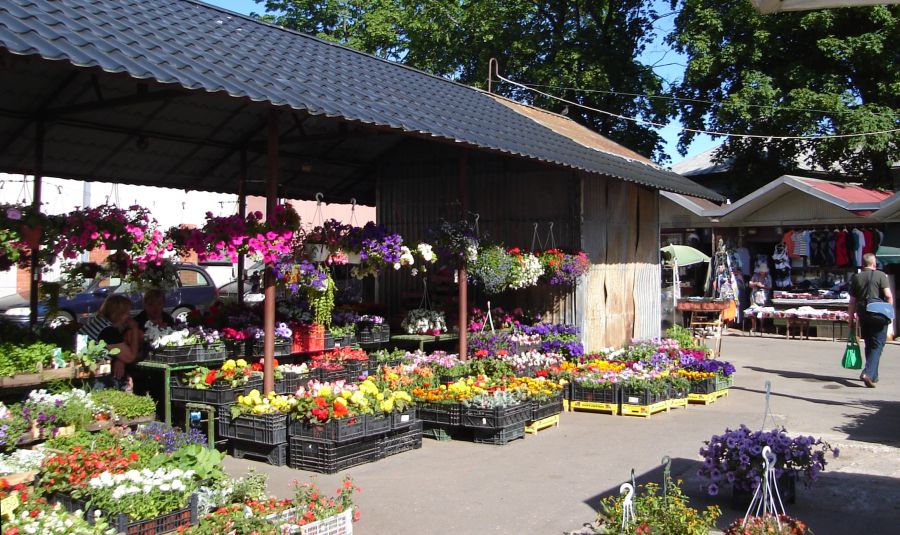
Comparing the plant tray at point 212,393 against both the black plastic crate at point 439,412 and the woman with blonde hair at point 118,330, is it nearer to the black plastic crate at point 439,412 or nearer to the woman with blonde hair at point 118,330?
the woman with blonde hair at point 118,330

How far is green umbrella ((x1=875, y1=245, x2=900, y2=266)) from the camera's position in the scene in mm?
19922

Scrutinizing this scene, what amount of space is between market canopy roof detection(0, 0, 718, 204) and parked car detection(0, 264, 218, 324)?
3905mm

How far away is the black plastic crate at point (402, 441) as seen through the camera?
850 centimetres

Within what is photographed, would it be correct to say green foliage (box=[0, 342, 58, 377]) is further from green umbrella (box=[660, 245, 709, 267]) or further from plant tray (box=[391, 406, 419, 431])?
green umbrella (box=[660, 245, 709, 267])

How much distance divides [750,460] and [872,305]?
7567 mm

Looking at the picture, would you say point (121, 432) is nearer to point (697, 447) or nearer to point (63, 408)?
point (63, 408)

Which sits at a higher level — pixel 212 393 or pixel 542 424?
pixel 212 393

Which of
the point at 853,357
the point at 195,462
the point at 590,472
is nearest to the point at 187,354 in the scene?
the point at 195,462

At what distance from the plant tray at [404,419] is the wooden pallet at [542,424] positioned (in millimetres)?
1614

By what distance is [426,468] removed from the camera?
807cm

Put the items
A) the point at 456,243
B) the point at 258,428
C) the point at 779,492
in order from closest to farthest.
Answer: the point at 779,492
the point at 258,428
the point at 456,243

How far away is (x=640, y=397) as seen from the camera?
431 inches

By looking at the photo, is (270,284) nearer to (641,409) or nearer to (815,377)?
(641,409)

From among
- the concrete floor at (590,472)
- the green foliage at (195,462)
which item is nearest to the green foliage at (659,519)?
the concrete floor at (590,472)
